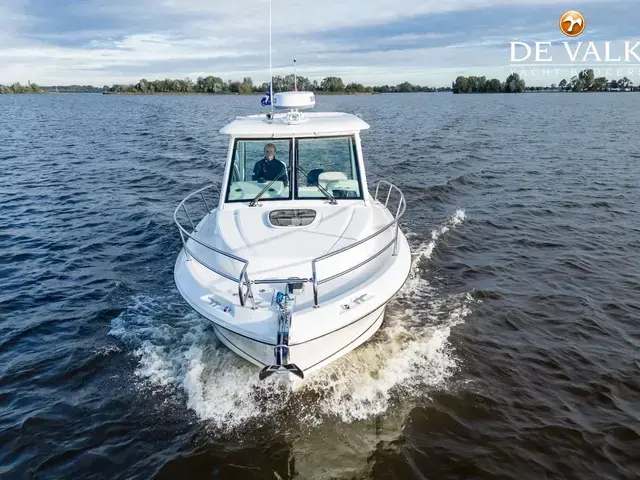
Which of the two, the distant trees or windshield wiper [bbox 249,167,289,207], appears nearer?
windshield wiper [bbox 249,167,289,207]

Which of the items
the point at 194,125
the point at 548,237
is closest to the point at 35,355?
the point at 548,237

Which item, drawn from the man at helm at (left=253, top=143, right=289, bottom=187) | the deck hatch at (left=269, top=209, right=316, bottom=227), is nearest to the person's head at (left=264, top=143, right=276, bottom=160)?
the man at helm at (left=253, top=143, right=289, bottom=187)

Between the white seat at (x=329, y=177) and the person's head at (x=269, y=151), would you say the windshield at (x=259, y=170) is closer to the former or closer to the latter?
the person's head at (x=269, y=151)

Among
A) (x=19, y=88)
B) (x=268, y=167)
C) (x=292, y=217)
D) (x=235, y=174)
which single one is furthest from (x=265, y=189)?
(x=19, y=88)

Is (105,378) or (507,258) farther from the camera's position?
(507,258)

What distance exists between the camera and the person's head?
7.96 m

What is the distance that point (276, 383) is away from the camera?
649 cm

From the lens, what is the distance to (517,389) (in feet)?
21.7

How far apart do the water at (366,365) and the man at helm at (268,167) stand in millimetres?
2663

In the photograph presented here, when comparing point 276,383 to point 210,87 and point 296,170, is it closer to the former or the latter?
point 296,170

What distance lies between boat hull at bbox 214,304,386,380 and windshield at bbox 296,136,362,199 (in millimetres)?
2291

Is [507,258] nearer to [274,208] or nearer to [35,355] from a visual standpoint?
[274,208]

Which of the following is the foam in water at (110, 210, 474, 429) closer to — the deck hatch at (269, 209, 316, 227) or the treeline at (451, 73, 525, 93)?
the deck hatch at (269, 209, 316, 227)

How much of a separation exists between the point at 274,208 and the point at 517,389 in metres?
4.38
